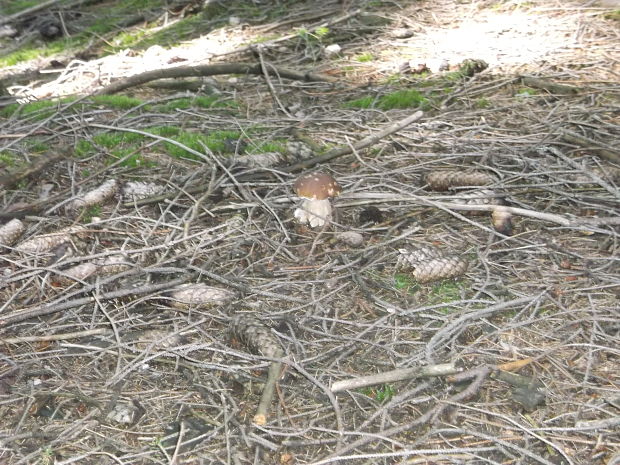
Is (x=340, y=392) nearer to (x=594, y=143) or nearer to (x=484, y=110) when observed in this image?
(x=594, y=143)

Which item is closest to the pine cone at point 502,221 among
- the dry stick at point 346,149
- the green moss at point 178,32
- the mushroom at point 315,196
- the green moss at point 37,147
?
the mushroom at point 315,196

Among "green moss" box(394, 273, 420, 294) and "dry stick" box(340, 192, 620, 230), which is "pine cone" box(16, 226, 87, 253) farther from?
"green moss" box(394, 273, 420, 294)

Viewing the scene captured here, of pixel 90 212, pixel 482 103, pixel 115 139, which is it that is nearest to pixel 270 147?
pixel 115 139

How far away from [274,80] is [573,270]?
280 cm

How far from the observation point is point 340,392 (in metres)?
2.02

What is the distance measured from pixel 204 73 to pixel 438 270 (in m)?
2.80

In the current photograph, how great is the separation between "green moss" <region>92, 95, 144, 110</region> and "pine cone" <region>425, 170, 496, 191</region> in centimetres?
205

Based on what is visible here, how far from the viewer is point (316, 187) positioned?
9.16 ft

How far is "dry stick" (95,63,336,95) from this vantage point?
14.5 ft

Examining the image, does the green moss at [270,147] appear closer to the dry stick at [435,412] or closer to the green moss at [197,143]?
the green moss at [197,143]

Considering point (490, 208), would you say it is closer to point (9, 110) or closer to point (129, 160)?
point (129, 160)

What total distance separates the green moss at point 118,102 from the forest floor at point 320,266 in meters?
0.01

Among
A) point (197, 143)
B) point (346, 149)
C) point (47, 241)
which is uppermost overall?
point (47, 241)

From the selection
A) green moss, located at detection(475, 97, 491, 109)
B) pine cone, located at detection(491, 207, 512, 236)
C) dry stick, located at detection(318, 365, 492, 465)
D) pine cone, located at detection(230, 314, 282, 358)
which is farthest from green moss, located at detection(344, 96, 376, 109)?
dry stick, located at detection(318, 365, 492, 465)
